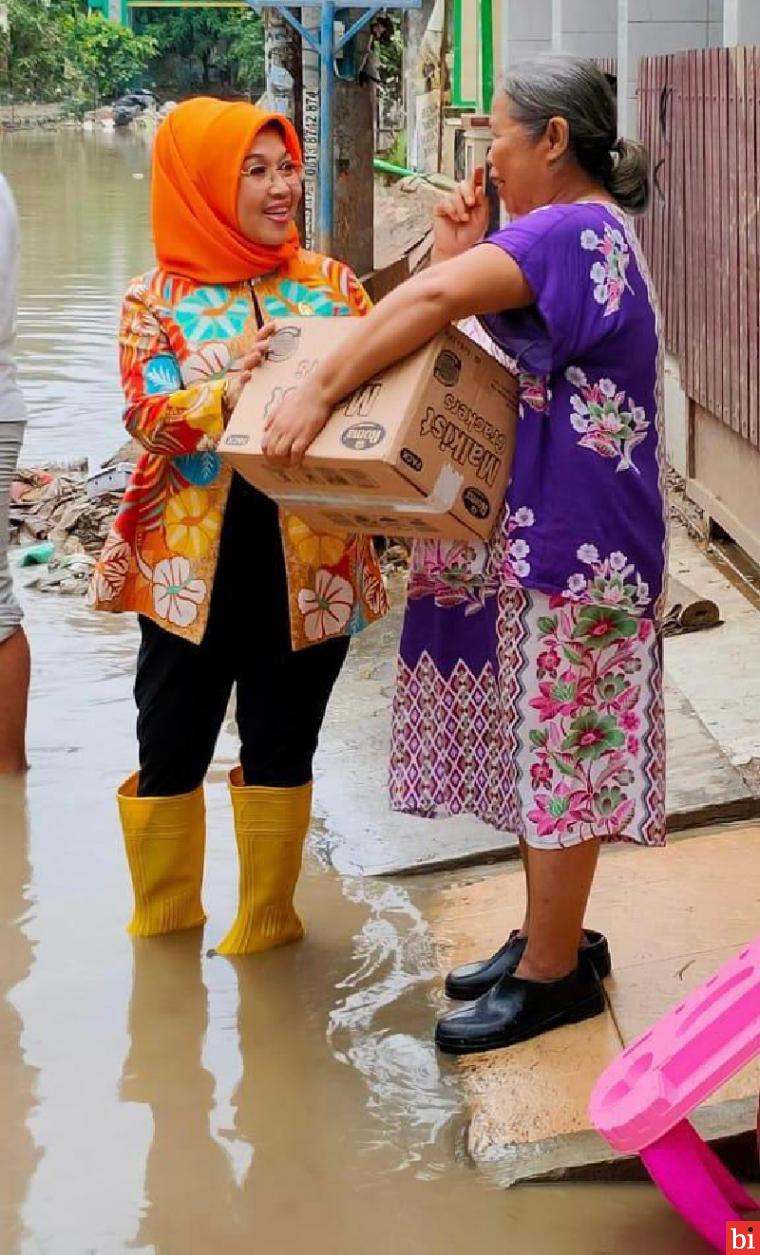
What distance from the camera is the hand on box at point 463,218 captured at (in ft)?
12.4

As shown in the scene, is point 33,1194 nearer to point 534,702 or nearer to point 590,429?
point 534,702

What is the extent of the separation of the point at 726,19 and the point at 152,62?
2789 inches

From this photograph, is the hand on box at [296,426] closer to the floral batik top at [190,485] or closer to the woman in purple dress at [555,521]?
the woman in purple dress at [555,521]

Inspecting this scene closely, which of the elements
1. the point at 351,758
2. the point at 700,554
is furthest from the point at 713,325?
the point at 351,758

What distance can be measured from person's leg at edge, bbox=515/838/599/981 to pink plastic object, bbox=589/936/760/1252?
0.56 metres

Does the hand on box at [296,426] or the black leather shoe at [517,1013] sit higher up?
the hand on box at [296,426]

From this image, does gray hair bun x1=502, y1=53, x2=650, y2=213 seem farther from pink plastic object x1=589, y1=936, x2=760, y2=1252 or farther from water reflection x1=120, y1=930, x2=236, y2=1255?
water reflection x1=120, y1=930, x2=236, y2=1255

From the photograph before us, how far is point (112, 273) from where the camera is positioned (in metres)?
19.8

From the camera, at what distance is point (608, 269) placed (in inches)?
134

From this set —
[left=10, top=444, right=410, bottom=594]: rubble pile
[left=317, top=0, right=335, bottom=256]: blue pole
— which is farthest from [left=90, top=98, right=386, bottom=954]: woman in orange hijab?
[left=317, top=0, right=335, bottom=256]: blue pole

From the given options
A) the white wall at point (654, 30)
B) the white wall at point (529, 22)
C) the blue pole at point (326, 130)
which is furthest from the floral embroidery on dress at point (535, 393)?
the white wall at point (529, 22)

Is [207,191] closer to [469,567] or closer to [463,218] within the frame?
[463,218]

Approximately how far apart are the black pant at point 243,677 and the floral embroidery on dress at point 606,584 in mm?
856

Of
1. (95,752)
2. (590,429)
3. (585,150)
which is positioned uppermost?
(585,150)
